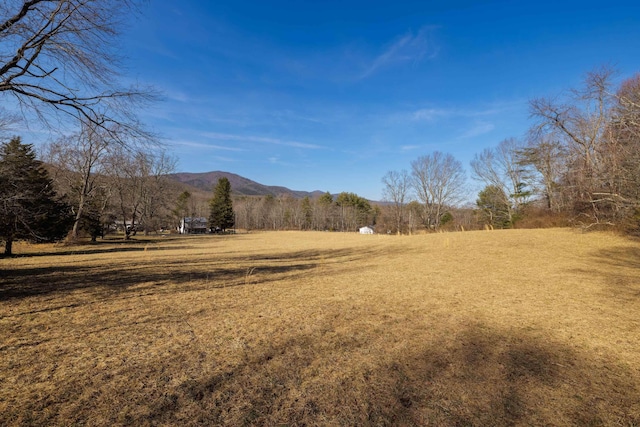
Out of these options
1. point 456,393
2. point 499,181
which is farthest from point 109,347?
point 499,181

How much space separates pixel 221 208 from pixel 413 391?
2550 inches

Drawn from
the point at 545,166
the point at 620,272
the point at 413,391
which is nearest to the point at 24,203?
the point at 413,391

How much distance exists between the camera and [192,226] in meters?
64.9

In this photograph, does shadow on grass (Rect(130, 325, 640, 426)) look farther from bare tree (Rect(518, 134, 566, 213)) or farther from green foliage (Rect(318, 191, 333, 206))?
green foliage (Rect(318, 191, 333, 206))

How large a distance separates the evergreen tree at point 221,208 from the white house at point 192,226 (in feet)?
15.0

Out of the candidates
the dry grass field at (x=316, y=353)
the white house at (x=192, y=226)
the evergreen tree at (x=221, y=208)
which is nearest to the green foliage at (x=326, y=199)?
the evergreen tree at (x=221, y=208)

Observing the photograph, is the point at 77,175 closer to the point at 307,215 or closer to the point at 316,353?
the point at 316,353

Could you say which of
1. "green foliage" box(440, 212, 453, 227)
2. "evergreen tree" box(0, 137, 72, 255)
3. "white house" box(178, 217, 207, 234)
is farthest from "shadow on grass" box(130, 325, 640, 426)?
"white house" box(178, 217, 207, 234)

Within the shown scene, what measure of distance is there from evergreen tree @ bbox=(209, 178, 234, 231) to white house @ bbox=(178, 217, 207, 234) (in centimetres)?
458

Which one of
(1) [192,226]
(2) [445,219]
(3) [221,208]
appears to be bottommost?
(1) [192,226]

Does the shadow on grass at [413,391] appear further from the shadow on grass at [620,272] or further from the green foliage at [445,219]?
the green foliage at [445,219]

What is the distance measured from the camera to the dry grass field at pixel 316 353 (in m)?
2.59

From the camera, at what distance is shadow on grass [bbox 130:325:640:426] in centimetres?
253

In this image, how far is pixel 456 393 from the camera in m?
2.93
